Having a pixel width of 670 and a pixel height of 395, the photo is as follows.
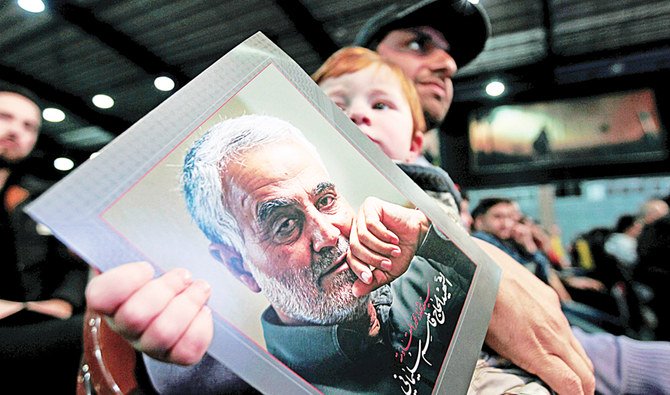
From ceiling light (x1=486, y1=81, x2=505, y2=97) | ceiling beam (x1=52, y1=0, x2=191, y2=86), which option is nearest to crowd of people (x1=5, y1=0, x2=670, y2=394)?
ceiling beam (x1=52, y1=0, x2=191, y2=86)

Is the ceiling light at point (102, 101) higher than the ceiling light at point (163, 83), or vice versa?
the ceiling light at point (102, 101)

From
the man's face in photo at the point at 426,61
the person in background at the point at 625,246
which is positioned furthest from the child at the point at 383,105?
the person in background at the point at 625,246

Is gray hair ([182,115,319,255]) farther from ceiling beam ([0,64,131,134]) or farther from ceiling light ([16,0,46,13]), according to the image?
ceiling light ([16,0,46,13])

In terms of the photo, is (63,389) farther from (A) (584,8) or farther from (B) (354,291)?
(A) (584,8)

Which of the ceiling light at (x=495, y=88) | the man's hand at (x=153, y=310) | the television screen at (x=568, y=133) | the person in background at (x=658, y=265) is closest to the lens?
the man's hand at (x=153, y=310)

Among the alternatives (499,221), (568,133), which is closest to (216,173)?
(499,221)

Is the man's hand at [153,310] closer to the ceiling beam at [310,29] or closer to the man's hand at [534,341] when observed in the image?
the man's hand at [534,341]
